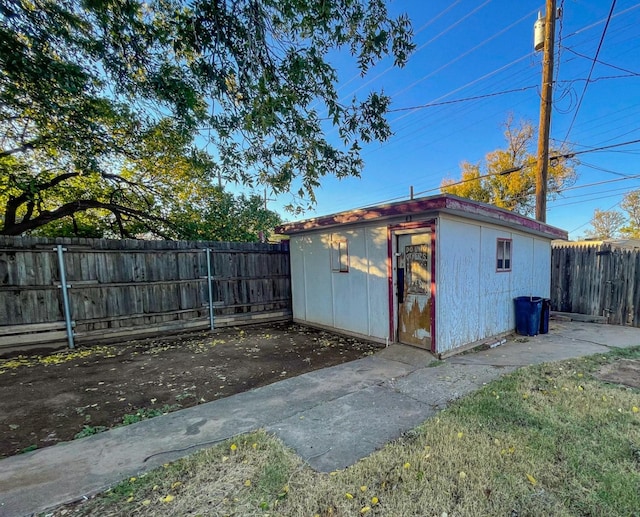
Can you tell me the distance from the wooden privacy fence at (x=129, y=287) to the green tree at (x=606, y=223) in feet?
118

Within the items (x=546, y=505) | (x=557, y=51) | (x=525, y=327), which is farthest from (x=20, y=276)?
(x=557, y=51)

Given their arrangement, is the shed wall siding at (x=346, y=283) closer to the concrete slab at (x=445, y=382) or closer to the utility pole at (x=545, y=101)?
the concrete slab at (x=445, y=382)

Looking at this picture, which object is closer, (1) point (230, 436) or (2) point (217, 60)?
(1) point (230, 436)

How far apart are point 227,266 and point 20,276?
3684mm

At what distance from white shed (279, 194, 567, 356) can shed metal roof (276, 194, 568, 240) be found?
2 centimetres

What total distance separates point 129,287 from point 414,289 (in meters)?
5.80

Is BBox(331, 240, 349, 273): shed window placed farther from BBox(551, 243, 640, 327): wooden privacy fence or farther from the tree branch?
BBox(551, 243, 640, 327): wooden privacy fence

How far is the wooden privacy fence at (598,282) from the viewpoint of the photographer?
6.63 meters

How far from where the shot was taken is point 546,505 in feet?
5.75

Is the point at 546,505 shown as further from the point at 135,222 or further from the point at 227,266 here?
the point at 135,222

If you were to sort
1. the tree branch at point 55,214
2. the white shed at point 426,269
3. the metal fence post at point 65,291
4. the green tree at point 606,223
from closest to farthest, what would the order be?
the white shed at point 426,269 → the metal fence post at point 65,291 → the tree branch at point 55,214 → the green tree at point 606,223

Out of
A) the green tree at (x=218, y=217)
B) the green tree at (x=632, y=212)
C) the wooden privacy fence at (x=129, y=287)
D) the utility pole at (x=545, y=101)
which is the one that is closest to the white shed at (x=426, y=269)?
the utility pole at (x=545, y=101)

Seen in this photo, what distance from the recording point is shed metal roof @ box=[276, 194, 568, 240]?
14.2 ft

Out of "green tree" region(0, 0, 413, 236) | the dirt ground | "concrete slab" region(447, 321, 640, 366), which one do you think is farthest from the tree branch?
"concrete slab" region(447, 321, 640, 366)
